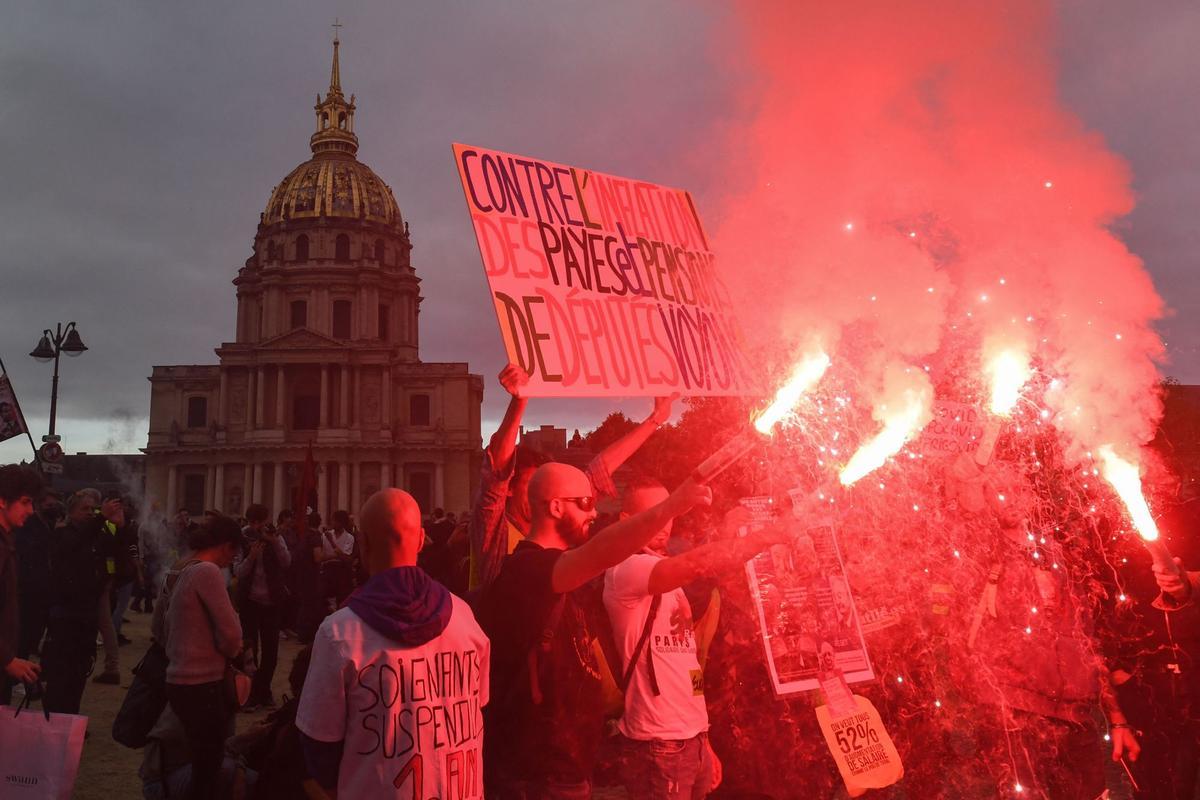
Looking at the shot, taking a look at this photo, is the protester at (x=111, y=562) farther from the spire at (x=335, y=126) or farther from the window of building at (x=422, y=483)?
the spire at (x=335, y=126)

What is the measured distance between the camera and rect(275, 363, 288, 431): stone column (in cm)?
5934

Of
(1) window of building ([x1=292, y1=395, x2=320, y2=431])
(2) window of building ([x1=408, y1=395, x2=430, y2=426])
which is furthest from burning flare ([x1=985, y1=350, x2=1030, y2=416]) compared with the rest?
(1) window of building ([x1=292, y1=395, x2=320, y2=431])

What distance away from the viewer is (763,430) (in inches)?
124

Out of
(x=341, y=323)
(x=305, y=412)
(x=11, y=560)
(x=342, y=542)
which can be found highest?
(x=341, y=323)

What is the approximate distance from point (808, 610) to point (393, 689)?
7.49 ft

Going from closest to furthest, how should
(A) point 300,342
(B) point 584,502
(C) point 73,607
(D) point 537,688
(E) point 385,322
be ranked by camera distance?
(D) point 537,688 < (B) point 584,502 < (C) point 73,607 < (A) point 300,342 < (E) point 385,322

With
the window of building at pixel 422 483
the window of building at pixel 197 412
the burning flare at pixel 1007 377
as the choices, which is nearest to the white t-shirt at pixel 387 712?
the burning flare at pixel 1007 377

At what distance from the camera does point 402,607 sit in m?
2.50

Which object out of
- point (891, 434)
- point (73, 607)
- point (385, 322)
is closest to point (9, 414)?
point (73, 607)

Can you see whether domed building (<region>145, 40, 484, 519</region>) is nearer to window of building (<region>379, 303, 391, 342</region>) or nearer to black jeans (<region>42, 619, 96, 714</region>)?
window of building (<region>379, 303, 391, 342</region>)

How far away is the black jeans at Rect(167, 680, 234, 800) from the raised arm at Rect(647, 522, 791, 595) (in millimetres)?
2464

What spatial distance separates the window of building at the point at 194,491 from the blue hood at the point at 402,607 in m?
63.1

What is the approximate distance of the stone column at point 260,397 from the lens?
58884 millimetres

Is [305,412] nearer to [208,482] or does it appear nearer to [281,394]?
[281,394]
